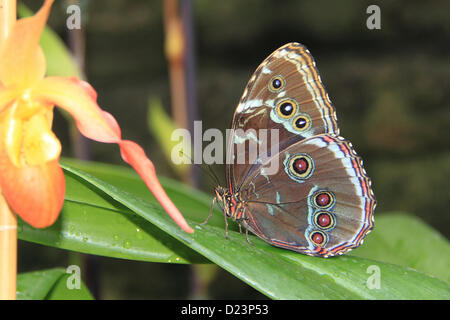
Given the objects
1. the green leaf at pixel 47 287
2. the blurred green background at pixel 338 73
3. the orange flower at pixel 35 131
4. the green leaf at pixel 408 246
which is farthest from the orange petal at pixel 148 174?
the blurred green background at pixel 338 73

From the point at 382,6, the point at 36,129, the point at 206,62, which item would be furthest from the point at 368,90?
the point at 36,129

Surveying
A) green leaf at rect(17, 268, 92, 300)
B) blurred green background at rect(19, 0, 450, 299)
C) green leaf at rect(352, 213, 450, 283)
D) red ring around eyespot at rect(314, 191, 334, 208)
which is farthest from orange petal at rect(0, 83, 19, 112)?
blurred green background at rect(19, 0, 450, 299)

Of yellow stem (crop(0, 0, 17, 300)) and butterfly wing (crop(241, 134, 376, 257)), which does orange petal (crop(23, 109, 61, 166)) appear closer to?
yellow stem (crop(0, 0, 17, 300))

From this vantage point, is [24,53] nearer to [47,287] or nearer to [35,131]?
[35,131]

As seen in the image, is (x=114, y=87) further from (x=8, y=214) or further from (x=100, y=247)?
(x=8, y=214)

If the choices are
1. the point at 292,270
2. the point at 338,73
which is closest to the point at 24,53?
the point at 292,270

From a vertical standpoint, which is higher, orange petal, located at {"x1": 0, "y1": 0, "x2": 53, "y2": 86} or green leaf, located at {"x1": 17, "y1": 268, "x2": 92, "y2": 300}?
orange petal, located at {"x1": 0, "y1": 0, "x2": 53, "y2": 86}

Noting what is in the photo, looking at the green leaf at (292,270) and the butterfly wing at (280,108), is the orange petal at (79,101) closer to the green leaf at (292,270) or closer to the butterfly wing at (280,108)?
the green leaf at (292,270)
